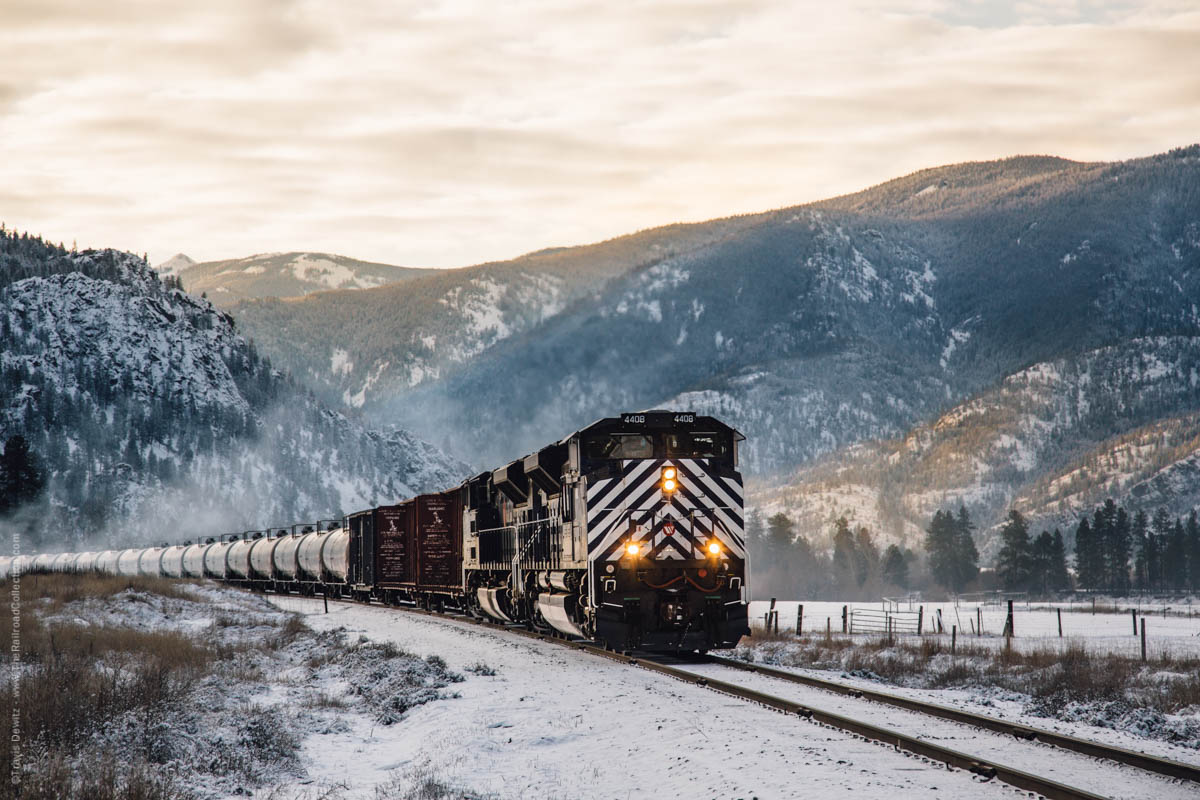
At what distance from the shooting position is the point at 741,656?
2558cm

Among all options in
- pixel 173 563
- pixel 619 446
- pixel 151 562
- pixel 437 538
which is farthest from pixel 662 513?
pixel 151 562

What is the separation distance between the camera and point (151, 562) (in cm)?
7556

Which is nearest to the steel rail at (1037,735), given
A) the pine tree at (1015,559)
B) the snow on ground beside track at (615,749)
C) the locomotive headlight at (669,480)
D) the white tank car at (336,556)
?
the snow on ground beside track at (615,749)

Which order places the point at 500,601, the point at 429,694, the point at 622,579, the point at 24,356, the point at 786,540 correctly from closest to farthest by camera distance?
1. the point at 429,694
2. the point at 622,579
3. the point at 500,601
4. the point at 24,356
5. the point at 786,540

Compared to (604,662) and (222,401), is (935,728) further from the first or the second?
(222,401)

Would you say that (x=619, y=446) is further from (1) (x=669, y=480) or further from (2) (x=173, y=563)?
(2) (x=173, y=563)

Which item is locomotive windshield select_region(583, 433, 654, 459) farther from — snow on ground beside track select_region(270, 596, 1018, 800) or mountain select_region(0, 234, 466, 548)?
mountain select_region(0, 234, 466, 548)

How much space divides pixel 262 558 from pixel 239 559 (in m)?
4.08

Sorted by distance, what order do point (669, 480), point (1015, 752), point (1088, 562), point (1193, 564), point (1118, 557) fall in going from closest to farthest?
1. point (1015, 752)
2. point (669, 480)
3. point (1193, 564)
4. point (1088, 562)
5. point (1118, 557)

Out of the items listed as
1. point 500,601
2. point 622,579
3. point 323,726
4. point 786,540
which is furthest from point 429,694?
point 786,540

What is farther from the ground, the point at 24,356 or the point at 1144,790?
the point at 24,356

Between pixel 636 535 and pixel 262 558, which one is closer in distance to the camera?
pixel 636 535

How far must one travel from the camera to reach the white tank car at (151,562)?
74619 millimetres

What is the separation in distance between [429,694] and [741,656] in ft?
30.6
